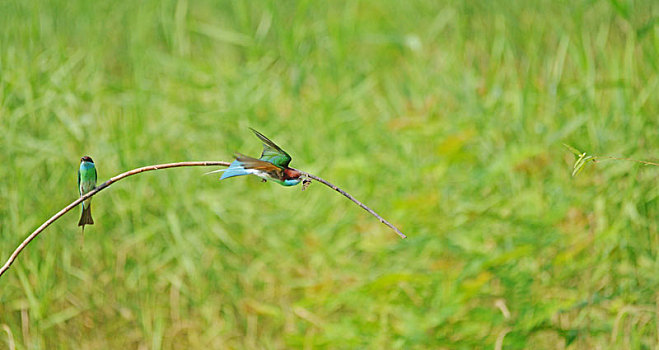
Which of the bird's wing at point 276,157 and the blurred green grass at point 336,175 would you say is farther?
the blurred green grass at point 336,175

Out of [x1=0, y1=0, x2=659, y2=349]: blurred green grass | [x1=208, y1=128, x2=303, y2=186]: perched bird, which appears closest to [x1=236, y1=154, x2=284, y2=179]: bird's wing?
[x1=208, y1=128, x2=303, y2=186]: perched bird

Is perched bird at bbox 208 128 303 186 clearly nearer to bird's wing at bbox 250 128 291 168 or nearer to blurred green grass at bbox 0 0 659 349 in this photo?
bird's wing at bbox 250 128 291 168

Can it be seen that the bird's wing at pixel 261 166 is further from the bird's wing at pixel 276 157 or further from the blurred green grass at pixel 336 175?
the blurred green grass at pixel 336 175

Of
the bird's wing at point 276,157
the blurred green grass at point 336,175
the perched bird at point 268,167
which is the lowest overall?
the perched bird at point 268,167

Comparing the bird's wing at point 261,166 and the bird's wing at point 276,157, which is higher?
the bird's wing at point 276,157

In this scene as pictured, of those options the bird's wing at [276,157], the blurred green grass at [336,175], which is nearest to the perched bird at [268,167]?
the bird's wing at [276,157]

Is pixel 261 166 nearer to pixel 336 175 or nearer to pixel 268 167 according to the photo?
pixel 268 167

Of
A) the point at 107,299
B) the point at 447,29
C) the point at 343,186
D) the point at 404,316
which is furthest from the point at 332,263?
the point at 447,29
